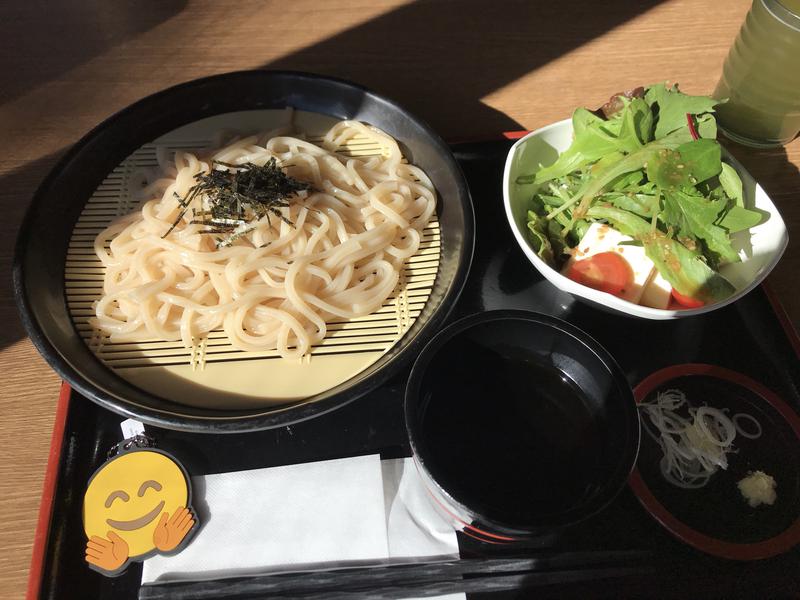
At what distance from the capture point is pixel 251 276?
1.68 m

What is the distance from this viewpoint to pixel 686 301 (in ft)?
4.84

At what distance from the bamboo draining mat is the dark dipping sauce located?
0.34 m

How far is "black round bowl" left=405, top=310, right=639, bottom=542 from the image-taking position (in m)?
1.07

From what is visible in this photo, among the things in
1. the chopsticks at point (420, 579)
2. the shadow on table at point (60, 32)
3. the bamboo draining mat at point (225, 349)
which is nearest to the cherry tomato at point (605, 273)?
the bamboo draining mat at point (225, 349)

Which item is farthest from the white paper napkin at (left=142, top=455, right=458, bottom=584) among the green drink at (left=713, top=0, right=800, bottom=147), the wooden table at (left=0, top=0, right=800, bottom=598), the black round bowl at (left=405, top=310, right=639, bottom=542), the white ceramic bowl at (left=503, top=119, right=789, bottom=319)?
the green drink at (left=713, top=0, right=800, bottom=147)

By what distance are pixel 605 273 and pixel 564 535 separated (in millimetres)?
671

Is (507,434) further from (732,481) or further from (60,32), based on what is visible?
(60,32)

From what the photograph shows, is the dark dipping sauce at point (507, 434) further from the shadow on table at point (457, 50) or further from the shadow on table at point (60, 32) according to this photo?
the shadow on table at point (60, 32)

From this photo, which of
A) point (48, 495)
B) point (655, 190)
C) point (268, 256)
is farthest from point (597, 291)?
point (48, 495)

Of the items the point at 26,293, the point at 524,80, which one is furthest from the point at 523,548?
the point at 524,80

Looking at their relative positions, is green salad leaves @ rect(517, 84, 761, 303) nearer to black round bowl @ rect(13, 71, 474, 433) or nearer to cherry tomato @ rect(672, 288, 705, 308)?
cherry tomato @ rect(672, 288, 705, 308)

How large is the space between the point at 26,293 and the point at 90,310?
0.58 feet

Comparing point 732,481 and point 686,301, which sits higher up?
point 686,301

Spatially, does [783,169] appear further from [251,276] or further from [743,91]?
[251,276]
